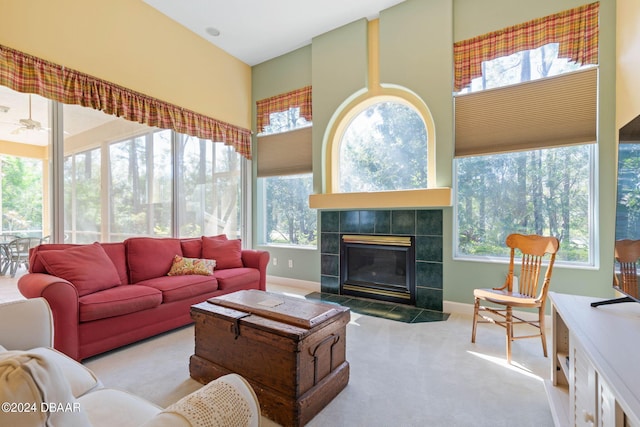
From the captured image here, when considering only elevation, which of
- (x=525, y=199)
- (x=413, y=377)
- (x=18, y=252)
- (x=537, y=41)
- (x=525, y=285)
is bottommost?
(x=413, y=377)

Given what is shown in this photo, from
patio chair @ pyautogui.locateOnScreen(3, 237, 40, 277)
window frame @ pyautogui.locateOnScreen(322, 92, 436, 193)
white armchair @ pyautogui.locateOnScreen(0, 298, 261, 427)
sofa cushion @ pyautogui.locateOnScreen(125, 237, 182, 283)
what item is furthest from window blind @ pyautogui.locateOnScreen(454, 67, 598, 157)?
patio chair @ pyautogui.locateOnScreen(3, 237, 40, 277)

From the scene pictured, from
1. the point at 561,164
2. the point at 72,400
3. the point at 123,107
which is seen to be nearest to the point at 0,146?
the point at 123,107

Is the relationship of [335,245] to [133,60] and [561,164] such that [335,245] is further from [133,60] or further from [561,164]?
[133,60]

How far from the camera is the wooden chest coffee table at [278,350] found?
61.1 inches

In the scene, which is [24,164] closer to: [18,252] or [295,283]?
[18,252]

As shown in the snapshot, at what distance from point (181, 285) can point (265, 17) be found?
3.31 metres

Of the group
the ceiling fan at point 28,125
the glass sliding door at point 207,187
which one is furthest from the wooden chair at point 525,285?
the ceiling fan at point 28,125

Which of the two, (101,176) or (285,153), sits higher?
(285,153)

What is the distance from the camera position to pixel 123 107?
3.24 metres

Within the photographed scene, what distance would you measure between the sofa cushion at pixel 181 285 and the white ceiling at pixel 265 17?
10.3 ft

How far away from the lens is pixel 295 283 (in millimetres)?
4480

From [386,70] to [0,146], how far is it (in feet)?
13.0

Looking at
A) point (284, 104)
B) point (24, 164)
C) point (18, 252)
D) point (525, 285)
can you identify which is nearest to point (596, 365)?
point (525, 285)

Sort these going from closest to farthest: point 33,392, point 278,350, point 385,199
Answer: point 33,392 → point 278,350 → point 385,199
